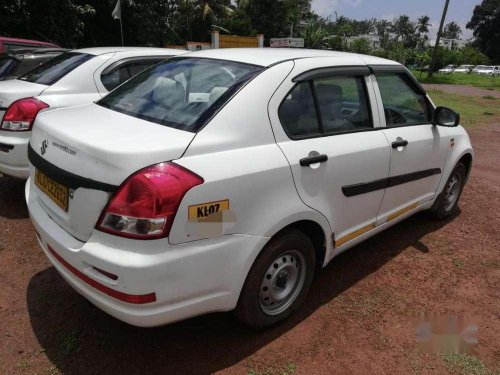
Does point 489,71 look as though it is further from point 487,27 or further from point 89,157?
point 89,157

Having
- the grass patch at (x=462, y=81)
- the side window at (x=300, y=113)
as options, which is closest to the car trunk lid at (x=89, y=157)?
the side window at (x=300, y=113)

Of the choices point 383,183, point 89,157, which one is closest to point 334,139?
point 383,183

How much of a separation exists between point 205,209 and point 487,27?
9138 centimetres

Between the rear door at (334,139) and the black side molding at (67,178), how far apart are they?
1008 mm

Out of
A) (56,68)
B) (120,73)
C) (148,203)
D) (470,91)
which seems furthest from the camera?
(470,91)

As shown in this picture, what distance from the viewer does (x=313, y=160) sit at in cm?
255

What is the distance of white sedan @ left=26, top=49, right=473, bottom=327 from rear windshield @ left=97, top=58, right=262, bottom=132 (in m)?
0.01

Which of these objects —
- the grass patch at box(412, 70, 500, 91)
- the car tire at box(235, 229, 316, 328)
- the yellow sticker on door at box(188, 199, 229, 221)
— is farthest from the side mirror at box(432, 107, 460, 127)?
the grass patch at box(412, 70, 500, 91)

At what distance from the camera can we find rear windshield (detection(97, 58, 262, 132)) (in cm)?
239

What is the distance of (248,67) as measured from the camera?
265 cm

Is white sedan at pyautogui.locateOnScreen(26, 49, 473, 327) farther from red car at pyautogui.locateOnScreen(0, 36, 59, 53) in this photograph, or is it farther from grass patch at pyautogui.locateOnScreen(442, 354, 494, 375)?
red car at pyautogui.locateOnScreen(0, 36, 59, 53)

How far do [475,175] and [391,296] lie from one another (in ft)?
13.9

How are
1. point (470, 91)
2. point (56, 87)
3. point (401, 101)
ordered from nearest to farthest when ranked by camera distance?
point (401, 101)
point (56, 87)
point (470, 91)

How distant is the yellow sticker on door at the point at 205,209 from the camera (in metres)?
2.00
